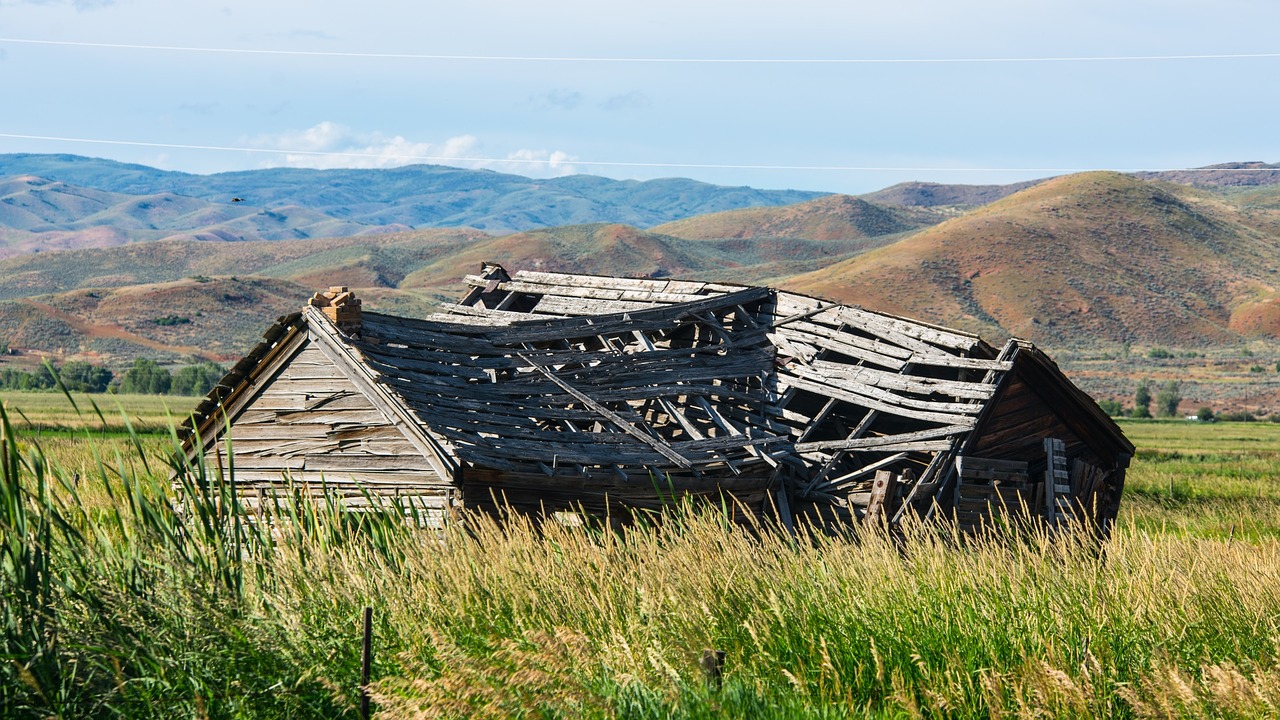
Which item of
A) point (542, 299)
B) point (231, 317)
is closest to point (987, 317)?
point (231, 317)

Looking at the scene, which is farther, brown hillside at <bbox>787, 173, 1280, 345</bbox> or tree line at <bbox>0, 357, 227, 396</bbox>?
brown hillside at <bbox>787, 173, 1280, 345</bbox>

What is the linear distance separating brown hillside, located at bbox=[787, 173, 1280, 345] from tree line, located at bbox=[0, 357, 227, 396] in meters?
50.9

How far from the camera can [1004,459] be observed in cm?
1538

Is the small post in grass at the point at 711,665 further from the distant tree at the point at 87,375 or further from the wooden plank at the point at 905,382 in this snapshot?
the distant tree at the point at 87,375

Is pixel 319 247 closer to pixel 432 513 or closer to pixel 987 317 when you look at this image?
pixel 987 317

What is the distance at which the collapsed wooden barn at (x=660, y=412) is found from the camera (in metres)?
12.2

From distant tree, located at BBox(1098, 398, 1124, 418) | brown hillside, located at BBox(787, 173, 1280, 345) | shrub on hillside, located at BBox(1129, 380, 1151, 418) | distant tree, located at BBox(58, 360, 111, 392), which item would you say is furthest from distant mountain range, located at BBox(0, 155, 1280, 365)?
distant tree, located at BBox(1098, 398, 1124, 418)

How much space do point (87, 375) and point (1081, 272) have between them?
79.2 m

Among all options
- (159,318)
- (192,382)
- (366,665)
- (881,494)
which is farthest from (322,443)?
(159,318)

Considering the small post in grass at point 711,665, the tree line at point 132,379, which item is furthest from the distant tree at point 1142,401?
the small post in grass at point 711,665

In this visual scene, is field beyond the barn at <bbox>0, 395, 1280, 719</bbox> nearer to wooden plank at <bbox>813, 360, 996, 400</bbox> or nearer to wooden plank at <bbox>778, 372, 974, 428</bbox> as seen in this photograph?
wooden plank at <bbox>778, 372, 974, 428</bbox>

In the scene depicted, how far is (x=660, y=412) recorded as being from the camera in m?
15.9

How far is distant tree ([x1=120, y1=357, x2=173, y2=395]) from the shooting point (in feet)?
200

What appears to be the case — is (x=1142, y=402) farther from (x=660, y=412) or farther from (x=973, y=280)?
(x=660, y=412)
